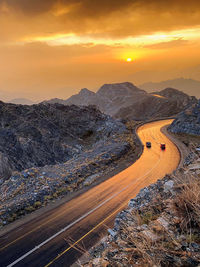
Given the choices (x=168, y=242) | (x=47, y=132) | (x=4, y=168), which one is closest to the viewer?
(x=168, y=242)

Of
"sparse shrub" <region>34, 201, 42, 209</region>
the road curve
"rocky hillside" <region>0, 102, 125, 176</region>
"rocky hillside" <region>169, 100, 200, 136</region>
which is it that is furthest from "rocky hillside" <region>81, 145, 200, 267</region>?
"rocky hillside" <region>169, 100, 200, 136</region>

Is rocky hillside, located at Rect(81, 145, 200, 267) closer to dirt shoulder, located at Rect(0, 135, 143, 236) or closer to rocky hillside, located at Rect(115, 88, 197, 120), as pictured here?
dirt shoulder, located at Rect(0, 135, 143, 236)

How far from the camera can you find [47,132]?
58438 mm

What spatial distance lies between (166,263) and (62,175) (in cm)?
2488

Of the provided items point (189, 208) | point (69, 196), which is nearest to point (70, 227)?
point (69, 196)

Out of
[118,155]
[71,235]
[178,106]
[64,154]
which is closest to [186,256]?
[71,235]

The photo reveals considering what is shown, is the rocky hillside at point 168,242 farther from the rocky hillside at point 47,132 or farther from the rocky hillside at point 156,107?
the rocky hillside at point 156,107

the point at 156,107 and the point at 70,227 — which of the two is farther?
the point at 156,107

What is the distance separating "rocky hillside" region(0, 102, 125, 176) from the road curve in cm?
2722

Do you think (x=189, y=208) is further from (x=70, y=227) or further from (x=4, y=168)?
(x=4, y=168)

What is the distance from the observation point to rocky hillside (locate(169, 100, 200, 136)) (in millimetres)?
54931

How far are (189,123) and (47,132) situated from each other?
128 ft

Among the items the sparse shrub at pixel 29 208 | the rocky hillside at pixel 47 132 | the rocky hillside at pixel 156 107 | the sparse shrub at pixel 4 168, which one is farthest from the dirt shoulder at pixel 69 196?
the rocky hillside at pixel 156 107

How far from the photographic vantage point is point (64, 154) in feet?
174
